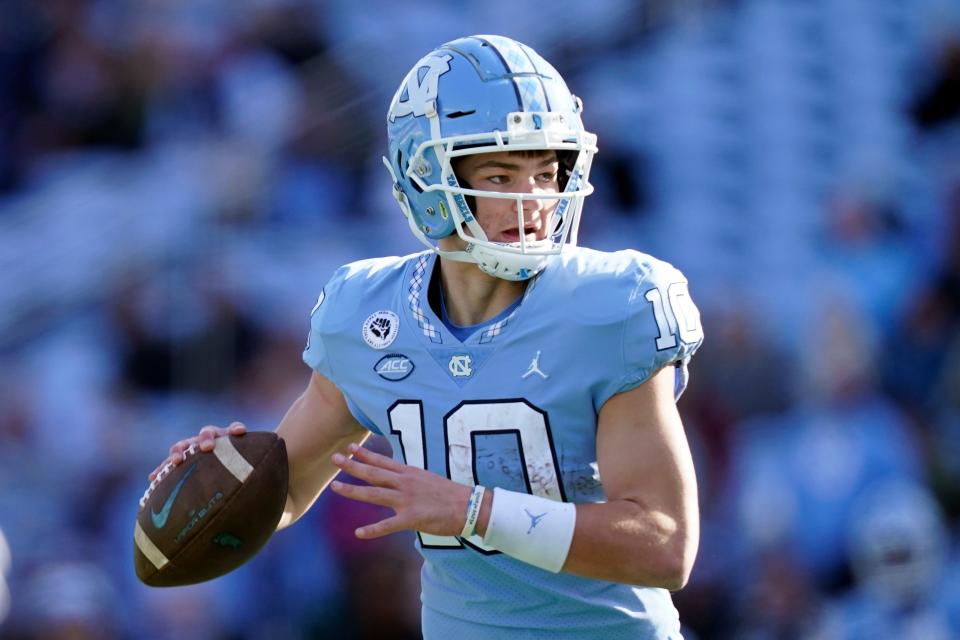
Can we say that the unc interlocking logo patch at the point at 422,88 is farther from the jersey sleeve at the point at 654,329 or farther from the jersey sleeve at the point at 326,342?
the jersey sleeve at the point at 654,329

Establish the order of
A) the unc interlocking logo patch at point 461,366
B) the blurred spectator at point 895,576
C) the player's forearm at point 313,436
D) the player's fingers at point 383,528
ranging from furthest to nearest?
the blurred spectator at point 895,576, the player's forearm at point 313,436, the unc interlocking logo patch at point 461,366, the player's fingers at point 383,528

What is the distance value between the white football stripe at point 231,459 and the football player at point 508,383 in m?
0.03

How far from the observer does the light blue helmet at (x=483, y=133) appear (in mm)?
2672

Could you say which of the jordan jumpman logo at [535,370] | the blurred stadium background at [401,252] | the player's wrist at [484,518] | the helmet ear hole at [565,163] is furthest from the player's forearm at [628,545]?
the blurred stadium background at [401,252]

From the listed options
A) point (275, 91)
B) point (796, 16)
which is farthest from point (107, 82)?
point (796, 16)

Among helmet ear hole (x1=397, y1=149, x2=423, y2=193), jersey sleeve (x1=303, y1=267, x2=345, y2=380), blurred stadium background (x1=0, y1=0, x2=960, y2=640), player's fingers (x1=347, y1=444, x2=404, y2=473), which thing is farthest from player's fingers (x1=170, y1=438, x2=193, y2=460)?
blurred stadium background (x1=0, y1=0, x2=960, y2=640)

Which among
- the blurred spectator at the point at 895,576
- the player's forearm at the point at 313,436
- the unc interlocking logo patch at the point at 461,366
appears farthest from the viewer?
the blurred spectator at the point at 895,576

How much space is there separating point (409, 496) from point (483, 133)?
672 mm

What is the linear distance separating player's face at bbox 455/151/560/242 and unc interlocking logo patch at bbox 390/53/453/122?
13 centimetres

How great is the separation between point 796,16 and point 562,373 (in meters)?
5.10

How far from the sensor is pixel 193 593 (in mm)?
5480

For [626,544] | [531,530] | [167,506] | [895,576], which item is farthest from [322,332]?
[895,576]

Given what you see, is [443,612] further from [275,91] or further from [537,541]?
[275,91]

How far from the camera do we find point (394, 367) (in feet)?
8.95
